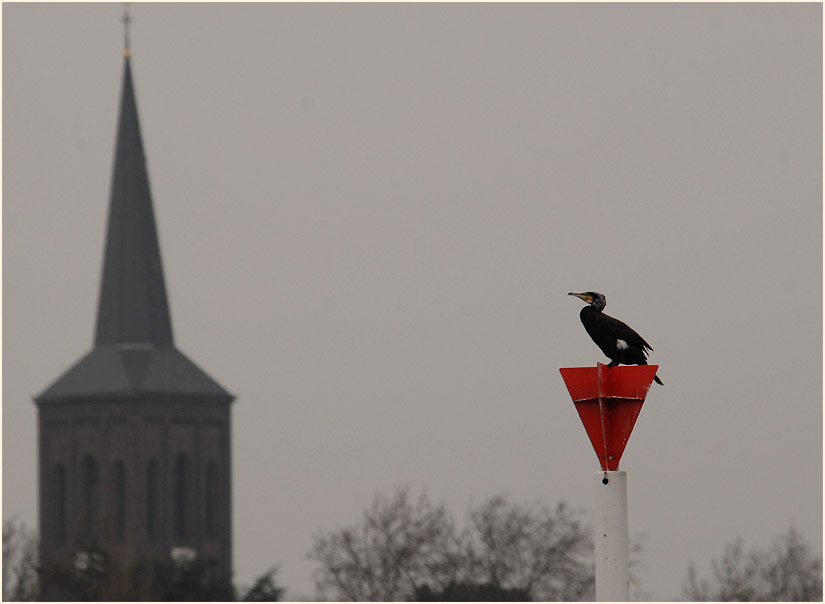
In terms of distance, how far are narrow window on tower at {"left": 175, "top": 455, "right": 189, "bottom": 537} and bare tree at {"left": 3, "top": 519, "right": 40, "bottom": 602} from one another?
115 ft

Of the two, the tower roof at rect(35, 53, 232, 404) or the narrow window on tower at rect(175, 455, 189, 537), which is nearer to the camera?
the tower roof at rect(35, 53, 232, 404)

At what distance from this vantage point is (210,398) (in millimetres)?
129375

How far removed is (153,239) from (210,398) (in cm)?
913

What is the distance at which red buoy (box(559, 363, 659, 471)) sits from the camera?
43.8 feet

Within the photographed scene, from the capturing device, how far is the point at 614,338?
45.2 feet

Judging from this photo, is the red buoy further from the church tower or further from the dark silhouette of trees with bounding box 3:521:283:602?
the church tower

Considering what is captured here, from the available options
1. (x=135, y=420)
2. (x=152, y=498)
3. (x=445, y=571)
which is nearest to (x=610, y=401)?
(x=445, y=571)

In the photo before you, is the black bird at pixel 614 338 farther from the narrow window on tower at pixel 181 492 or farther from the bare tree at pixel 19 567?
the narrow window on tower at pixel 181 492

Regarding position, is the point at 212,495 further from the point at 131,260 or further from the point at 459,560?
the point at 459,560

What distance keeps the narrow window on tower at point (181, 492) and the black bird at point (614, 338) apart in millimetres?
116728

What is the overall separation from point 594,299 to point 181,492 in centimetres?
11799

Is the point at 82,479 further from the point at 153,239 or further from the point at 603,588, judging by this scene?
the point at 603,588

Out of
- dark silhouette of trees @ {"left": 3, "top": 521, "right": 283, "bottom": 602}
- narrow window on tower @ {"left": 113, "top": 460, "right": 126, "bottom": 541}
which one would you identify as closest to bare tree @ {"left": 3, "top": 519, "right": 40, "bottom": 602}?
dark silhouette of trees @ {"left": 3, "top": 521, "right": 283, "bottom": 602}

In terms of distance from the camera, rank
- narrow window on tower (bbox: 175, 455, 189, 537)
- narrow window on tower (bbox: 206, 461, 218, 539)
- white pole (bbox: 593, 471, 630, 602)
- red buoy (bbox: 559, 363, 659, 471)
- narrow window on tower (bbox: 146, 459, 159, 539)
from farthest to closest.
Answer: narrow window on tower (bbox: 206, 461, 218, 539) → narrow window on tower (bbox: 175, 455, 189, 537) → narrow window on tower (bbox: 146, 459, 159, 539) → red buoy (bbox: 559, 363, 659, 471) → white pole (bbox: 593, 471, 630, 602)
